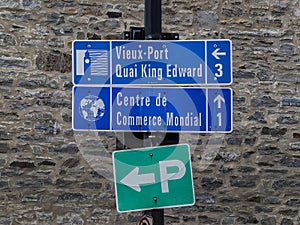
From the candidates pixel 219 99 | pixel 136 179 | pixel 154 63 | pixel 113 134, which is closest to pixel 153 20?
pixel 154 63

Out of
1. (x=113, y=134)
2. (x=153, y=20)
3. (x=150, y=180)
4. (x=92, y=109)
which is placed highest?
(x=153, y=20)

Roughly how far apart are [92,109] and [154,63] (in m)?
0.40

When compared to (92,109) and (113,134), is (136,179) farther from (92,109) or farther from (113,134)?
(113,134)

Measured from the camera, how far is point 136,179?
10.1 ft

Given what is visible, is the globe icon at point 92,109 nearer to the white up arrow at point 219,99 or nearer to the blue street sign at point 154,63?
the blue street sign at point 154,63

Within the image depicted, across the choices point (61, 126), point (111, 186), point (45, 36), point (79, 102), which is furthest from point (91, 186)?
point (79, 102)

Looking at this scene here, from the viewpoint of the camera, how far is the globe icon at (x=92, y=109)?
312cm

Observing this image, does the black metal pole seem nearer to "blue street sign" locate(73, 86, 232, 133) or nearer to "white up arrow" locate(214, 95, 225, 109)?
"blue street sign" locate(73, 86, 232, 133)

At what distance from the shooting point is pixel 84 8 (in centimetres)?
541

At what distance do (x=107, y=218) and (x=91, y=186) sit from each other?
1.01 ft

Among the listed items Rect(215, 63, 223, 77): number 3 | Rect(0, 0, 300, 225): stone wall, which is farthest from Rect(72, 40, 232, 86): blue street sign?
Rect(0, 0, 300, 225): stone wall

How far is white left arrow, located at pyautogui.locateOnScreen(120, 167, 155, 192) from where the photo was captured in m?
3.07

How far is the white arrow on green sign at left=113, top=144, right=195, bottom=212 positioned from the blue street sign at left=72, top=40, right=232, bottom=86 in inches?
14.7

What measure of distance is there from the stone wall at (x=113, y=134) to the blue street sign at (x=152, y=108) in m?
2.05
